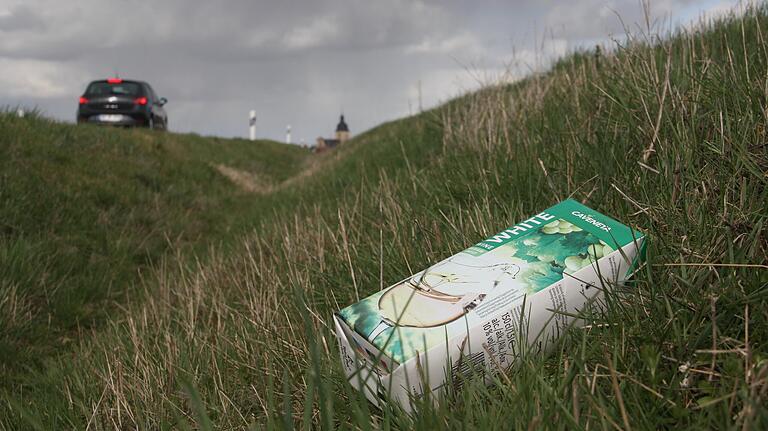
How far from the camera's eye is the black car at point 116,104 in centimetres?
1427

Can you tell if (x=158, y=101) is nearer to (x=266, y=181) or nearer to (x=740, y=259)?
(x=266, y=181)

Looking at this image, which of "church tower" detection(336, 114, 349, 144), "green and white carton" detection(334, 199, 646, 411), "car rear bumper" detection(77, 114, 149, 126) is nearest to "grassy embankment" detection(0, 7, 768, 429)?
"green and white carton" detection(334, 199, 646, 411)

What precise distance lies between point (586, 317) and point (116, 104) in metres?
15.0

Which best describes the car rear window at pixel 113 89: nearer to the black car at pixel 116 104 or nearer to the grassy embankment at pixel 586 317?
the black car at pixel 116 104

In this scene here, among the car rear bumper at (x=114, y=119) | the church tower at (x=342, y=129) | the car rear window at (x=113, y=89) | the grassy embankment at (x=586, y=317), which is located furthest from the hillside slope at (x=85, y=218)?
the church tower at (x=342, y=129)

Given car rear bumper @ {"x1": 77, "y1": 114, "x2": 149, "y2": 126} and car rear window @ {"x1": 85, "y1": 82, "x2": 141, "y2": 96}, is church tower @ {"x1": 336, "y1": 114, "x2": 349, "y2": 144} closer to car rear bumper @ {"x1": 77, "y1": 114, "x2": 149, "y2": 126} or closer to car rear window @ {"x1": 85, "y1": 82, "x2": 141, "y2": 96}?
car rear window @ {"x1": 85, "y1": 82, "x2": 141, "y2": 96}

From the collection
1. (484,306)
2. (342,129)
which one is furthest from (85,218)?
(342,129)

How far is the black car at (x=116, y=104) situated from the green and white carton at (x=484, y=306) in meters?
14.5

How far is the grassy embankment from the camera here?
1.23 meters

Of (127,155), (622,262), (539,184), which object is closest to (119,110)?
(127,155)

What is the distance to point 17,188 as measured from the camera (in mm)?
5336

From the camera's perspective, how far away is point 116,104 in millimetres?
14289

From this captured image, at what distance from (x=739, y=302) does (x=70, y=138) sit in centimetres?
895

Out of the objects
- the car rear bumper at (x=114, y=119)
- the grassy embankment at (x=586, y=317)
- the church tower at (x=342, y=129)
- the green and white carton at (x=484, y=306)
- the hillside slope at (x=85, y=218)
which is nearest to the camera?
the grassy embankment at (x=586, y=317)
